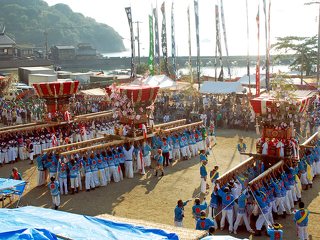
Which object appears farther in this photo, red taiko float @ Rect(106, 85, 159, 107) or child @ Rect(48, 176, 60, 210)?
red taiko float @ Rect(106, 85, 159, 107)

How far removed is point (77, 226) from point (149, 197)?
754cm

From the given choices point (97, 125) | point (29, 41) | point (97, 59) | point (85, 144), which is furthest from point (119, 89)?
point (29, 41)

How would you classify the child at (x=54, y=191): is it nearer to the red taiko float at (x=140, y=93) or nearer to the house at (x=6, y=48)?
the red taiko float at (x=140, y=93)

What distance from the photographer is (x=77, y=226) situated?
7.29 meters

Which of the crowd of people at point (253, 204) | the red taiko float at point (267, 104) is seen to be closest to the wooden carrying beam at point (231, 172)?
Result: the crowd of people at point (253, 204)

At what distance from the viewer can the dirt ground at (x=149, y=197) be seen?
12.7m

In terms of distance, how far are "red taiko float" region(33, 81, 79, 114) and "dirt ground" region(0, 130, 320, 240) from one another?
5060 mm

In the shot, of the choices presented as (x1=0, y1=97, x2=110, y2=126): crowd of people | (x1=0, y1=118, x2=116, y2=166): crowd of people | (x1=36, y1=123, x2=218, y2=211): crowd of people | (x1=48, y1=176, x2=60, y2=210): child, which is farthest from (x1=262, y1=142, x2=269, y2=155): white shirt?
(x1=0, y1=97, x2=110, y2=126): crowd of people

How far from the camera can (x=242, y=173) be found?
1355cm

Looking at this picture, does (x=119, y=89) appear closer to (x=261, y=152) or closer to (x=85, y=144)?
(x=85, y=144)

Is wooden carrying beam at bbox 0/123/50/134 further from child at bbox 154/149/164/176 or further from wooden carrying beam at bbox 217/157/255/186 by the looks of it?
wooden carrying beam at bbox 217/157/255/186

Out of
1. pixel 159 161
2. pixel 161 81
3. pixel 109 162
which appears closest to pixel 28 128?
pixel 109 162

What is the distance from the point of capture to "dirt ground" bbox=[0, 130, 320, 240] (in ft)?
41.7

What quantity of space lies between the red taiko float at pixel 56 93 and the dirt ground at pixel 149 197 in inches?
199
